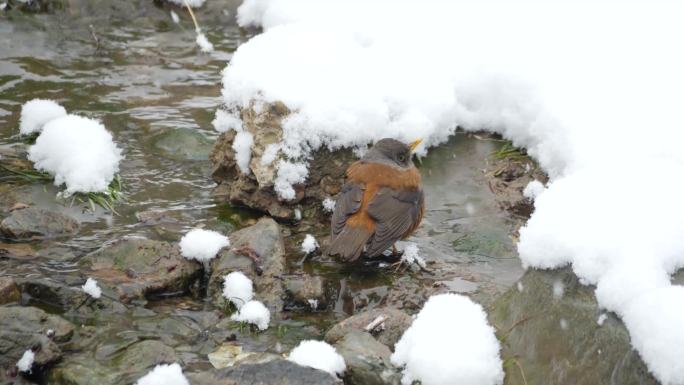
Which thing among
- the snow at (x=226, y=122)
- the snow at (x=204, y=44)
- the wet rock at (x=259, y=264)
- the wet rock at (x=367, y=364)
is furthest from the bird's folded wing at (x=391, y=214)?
the snow at (x=204, y=44)

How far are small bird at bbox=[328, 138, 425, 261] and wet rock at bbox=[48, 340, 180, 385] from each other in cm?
159

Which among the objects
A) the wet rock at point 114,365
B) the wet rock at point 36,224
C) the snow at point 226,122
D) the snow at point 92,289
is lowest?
the wet rock at point 114,365

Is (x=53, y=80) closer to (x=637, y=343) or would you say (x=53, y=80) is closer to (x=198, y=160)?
(x=198, y=160)

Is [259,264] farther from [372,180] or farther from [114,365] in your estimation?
[114,365]

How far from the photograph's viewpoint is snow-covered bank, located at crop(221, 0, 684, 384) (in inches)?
178

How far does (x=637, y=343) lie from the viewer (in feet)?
12.4

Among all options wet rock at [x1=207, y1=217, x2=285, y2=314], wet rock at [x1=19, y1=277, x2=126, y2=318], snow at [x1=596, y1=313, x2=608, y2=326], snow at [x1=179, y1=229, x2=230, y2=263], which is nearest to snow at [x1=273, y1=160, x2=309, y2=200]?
wet rock at [x1=207, y1=217, x2=285, y2=314]

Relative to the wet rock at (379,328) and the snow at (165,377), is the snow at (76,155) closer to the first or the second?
the snow at (165,377)

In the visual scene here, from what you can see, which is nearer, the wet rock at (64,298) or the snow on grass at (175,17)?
the wet rock at (64,298)

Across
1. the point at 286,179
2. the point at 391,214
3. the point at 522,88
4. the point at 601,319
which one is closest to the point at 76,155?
the point at 286,179

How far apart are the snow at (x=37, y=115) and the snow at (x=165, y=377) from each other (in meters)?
3.59

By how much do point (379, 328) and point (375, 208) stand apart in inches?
50.7

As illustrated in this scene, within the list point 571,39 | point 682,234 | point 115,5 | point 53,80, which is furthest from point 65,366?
point 115,5

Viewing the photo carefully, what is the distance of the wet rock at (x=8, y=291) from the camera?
483cm
